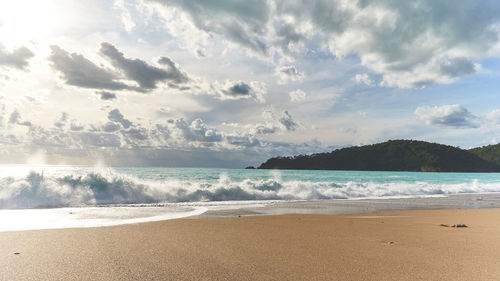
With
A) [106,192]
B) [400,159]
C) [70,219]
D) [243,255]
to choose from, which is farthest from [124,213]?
[400,159]

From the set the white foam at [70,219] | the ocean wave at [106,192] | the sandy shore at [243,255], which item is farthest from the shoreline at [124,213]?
the ocean wave at [106,192]

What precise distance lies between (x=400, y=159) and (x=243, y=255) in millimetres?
129674

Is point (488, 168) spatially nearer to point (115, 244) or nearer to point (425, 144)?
point (425, 144)

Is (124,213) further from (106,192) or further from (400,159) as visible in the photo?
(400,159)

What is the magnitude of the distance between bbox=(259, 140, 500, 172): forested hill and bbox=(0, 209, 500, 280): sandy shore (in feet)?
392

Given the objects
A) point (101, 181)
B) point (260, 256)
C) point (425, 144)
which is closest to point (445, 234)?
point (260, 256)

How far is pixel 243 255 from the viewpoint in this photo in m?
3.80

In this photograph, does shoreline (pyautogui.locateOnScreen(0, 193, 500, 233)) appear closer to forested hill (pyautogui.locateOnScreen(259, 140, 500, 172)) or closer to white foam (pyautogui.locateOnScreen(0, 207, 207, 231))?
white foam (pyautogui.locateOnScreen(0, 207, 207, 231))

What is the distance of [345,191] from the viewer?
23.3 metres

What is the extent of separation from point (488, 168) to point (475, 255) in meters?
138

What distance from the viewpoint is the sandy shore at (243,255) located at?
3.02 meters

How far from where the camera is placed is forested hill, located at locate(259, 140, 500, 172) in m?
110

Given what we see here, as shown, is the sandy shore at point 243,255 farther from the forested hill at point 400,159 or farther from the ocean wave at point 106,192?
the forested hill at point 400,159

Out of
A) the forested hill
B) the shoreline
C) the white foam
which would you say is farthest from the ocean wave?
the forested hill
